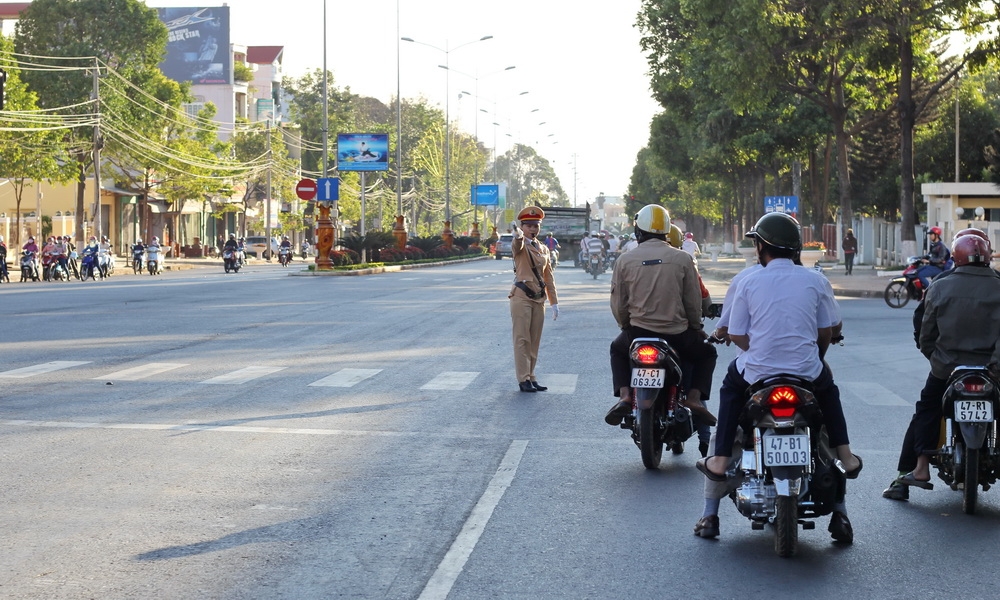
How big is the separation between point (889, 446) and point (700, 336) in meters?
2.11

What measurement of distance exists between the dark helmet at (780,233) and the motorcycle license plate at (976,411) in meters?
1.60

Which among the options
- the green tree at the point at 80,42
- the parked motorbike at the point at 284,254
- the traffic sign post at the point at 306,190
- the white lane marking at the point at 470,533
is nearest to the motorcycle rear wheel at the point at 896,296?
the white lane marking at the point at 470,533

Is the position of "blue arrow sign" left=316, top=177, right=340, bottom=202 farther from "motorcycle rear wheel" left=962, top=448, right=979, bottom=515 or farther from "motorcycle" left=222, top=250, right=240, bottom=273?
"motorcycle rear wheel" left=962, top=448, right=979, bottom=515

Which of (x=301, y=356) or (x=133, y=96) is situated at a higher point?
(x=133, y=96)

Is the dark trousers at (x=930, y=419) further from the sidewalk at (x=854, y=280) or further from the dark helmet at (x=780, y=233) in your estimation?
the sidewalk at (x=854, y=280)

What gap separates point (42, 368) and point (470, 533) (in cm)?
985

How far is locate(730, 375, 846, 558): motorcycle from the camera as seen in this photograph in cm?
653

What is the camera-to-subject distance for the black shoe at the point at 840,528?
6906 mm

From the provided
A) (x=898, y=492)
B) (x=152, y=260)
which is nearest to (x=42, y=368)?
(x=898, y=492)

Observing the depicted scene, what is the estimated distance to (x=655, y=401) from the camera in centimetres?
902

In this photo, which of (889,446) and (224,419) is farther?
(224,419)

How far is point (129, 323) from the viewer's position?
22.8 metres

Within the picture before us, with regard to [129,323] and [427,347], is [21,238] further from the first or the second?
[427,347]

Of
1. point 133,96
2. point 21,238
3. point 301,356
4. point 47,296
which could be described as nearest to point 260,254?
point 133,96
